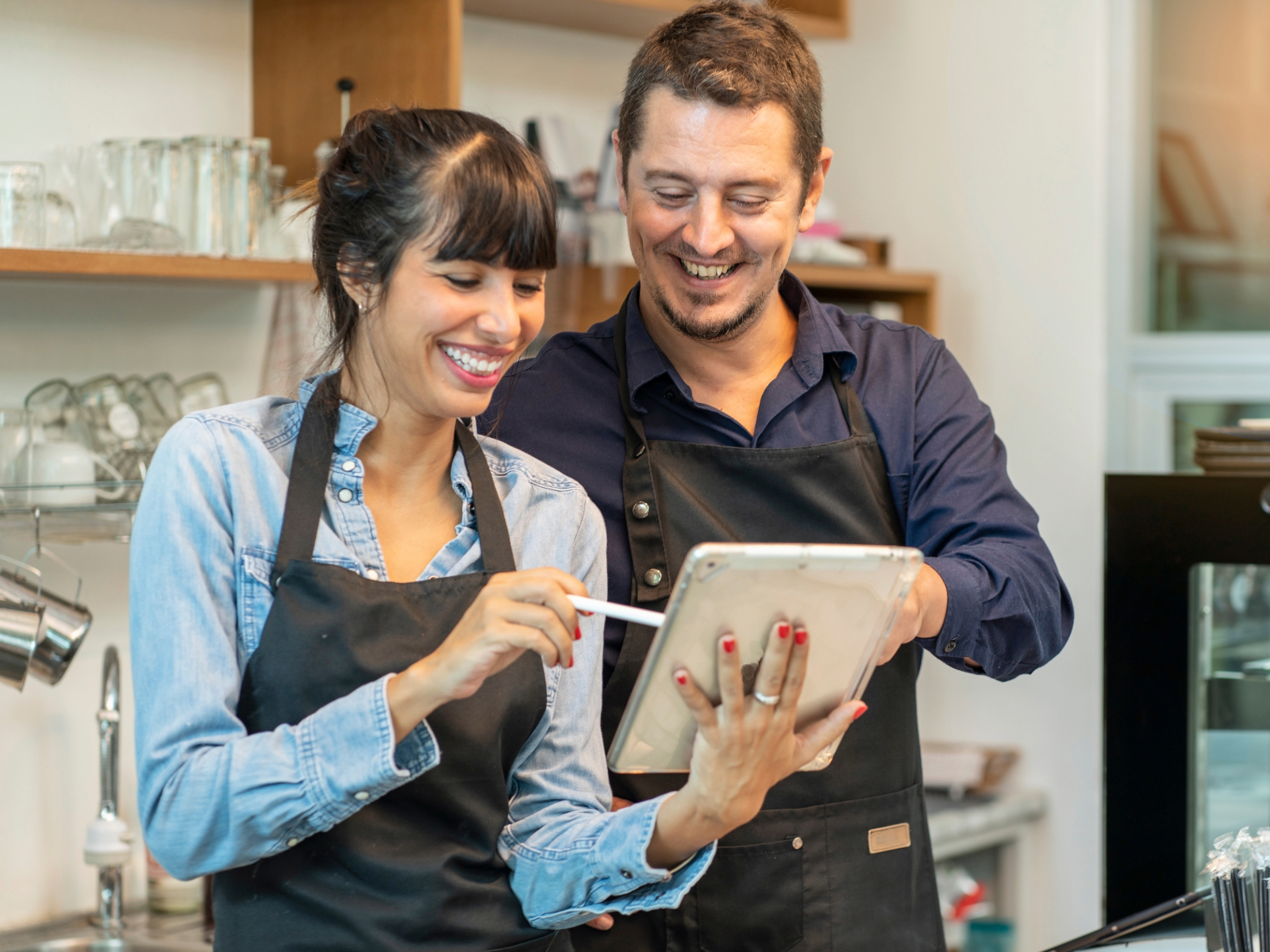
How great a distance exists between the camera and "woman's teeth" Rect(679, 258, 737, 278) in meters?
1.45

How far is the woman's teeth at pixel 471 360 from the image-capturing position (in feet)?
3.76

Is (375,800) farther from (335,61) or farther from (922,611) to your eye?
(335,61)

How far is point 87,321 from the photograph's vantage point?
2076 mm

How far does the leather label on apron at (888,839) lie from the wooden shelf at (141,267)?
1.06 metres

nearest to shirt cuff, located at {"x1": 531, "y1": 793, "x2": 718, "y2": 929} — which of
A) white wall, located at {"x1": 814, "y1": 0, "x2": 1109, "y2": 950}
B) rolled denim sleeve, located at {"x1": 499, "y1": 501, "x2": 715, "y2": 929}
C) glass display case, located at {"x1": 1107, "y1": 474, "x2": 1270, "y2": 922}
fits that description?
rolled denim sleeve, located at {"x1": 499, "y1": 501, "x2": 715, "y2": 929}

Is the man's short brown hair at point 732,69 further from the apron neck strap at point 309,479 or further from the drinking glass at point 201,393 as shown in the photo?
Result: the drinking glass at point 201,393

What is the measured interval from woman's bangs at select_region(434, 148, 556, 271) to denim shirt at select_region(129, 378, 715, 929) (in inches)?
7.0

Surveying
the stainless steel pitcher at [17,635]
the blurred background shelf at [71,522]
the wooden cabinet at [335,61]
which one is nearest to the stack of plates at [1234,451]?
the wooden cabinet at [335,61]

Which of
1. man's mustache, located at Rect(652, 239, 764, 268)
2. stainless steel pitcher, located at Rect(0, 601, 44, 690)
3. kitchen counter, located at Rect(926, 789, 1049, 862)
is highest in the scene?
man's mustache, located at Rect(652, 239, 764, 268)

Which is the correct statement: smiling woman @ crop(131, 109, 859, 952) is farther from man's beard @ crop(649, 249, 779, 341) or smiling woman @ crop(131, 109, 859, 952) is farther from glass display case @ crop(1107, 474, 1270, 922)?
glass display case @ crop(1107, 474, 1270, 922)

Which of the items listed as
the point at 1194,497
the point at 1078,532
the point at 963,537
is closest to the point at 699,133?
the point at 963,537

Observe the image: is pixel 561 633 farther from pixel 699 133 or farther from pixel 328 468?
pixel 699 133

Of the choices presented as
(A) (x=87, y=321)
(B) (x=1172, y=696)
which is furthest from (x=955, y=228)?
(A) (x=87, y=321)

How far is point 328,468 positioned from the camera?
117 centimetres
